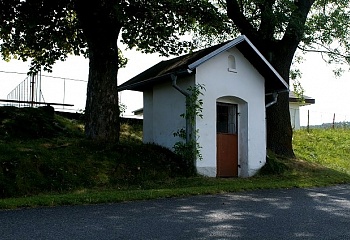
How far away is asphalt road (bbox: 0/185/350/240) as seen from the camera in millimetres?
6590

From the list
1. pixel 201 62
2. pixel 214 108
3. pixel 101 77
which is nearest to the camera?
Result: pixel 201 62

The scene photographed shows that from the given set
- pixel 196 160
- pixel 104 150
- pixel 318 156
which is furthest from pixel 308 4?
pixel 104 150

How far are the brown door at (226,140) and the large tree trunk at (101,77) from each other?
3.82m

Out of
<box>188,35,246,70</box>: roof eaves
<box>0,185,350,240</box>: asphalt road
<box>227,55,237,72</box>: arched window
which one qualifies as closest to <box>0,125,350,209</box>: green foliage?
<box>0,185,350,240</box>: asphalt road

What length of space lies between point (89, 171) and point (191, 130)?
13.2 ft

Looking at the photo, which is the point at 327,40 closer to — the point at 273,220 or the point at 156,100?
the point at 156,100

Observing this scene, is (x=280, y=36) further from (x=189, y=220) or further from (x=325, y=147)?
(x=189, y=220)

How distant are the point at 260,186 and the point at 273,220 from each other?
5.61 meters

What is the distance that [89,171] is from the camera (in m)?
13.2

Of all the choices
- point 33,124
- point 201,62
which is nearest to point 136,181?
point 201,62

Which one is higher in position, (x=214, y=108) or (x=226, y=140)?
(x=214, y=108)

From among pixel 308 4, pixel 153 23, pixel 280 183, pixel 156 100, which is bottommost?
pixel 280 183

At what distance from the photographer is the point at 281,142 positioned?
20.2 metres

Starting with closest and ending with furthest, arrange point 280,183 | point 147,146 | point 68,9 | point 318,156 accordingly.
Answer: point 280,183 → point 147,146 → point 68,9 → point 318,156
